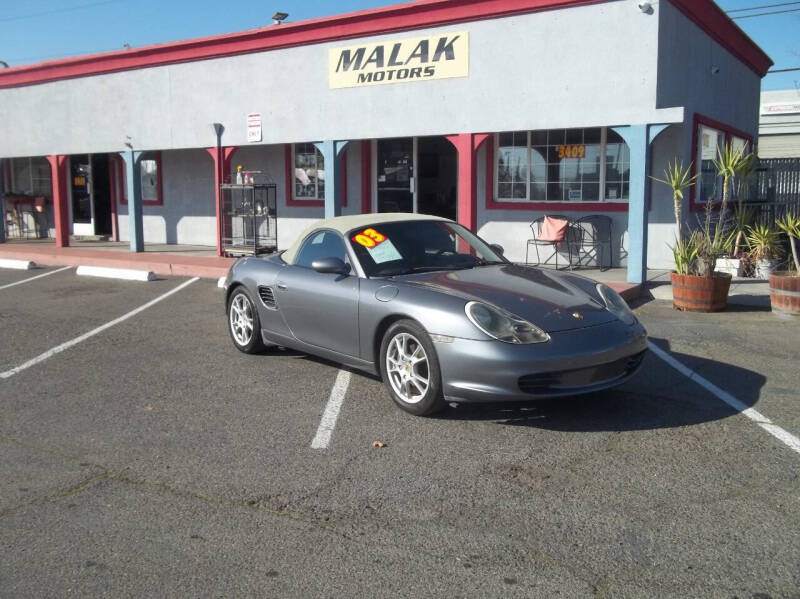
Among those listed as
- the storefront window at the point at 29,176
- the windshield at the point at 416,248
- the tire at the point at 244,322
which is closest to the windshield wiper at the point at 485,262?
the windshield at the point at 416,248

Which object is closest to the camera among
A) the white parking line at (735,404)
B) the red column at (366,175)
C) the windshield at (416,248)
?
the white parking line at (735,404)

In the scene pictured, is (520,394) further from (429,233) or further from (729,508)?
(429,233)

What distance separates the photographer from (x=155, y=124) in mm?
16016

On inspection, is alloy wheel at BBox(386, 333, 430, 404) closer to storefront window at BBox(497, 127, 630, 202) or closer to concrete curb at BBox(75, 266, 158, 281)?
storefront window at BBox(497, 127, 630, 202)

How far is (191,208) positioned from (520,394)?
14.7 metres

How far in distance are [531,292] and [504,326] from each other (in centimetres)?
63

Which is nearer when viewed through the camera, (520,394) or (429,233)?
(520,394)

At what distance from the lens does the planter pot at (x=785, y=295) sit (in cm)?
897

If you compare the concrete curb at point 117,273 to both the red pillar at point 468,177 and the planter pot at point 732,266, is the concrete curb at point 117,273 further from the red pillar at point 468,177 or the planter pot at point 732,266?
the planter pot at point 732,266

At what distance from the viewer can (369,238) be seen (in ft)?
21.0

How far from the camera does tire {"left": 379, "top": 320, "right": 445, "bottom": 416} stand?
521 centimetres

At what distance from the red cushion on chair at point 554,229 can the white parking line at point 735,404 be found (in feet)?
17.6

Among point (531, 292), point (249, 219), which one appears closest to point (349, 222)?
point (531, 292)

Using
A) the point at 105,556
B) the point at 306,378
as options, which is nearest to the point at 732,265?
the point at 306,378
